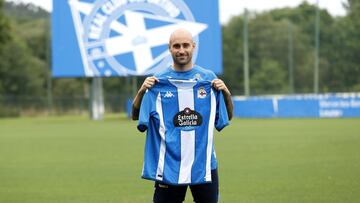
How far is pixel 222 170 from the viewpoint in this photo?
48.2 feet

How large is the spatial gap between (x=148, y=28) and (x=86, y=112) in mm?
27719

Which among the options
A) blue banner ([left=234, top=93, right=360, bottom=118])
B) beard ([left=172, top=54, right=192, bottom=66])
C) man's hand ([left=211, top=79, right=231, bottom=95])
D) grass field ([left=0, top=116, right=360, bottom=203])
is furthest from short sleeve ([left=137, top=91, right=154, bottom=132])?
blue banner ([left=234, top=93, right=360, bottom=118])

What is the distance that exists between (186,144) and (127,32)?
37451 millimetres

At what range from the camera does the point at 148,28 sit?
141ft

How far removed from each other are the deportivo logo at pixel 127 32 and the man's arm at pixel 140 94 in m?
36.2

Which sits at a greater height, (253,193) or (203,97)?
(203,97)

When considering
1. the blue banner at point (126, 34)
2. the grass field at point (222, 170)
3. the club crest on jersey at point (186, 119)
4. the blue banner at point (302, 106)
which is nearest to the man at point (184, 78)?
the club crest on jersey at point (186, 119)

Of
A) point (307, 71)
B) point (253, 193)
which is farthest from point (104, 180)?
point (307, 71)

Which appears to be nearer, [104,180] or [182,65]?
[182,65]

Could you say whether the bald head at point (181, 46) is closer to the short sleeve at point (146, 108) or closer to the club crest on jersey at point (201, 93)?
the club crest on jersey at point (201, 93)

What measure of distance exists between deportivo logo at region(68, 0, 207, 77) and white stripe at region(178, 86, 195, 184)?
3644 cm

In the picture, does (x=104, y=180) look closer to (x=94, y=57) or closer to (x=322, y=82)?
(x=94, y=57)

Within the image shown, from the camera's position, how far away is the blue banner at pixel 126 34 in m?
42.9

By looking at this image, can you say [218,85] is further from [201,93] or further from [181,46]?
[181,46]
